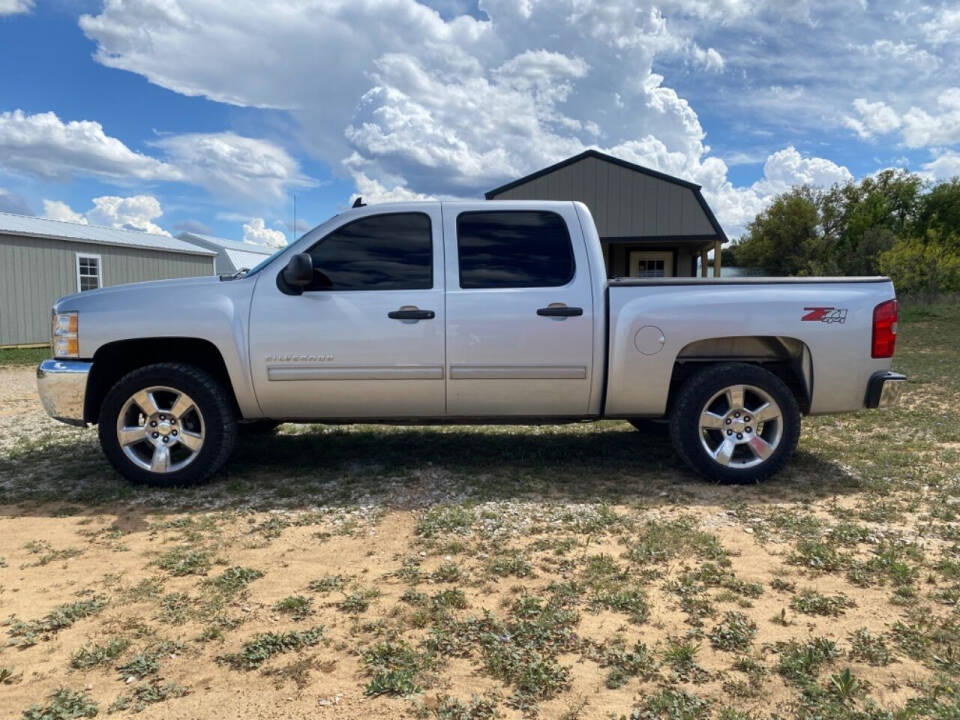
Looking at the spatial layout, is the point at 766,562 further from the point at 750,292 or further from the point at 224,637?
the point at 224,637

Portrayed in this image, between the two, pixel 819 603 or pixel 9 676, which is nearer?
pixel 9 676

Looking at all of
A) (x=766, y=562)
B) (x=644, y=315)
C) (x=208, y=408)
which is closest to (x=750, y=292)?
(x=644, y=315)

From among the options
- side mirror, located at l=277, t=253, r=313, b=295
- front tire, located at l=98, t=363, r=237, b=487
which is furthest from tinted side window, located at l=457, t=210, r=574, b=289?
front tire, located at l=98, t=363, r=237, b=487

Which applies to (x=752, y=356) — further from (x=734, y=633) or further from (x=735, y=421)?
(x=734, y=633)

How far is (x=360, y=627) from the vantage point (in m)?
2.71

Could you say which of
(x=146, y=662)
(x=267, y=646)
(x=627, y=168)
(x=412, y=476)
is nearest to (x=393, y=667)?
(x=267, y=646)

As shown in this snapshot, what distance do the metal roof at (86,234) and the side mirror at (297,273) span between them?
52.2ft

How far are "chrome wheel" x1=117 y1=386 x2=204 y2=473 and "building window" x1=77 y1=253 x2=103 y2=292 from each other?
16356 millimetres

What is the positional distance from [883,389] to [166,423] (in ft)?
15.8

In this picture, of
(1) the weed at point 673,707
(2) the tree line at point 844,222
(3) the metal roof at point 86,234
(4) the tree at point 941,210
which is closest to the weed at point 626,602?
(1) the weed at point 673,707

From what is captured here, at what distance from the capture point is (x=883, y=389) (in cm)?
445

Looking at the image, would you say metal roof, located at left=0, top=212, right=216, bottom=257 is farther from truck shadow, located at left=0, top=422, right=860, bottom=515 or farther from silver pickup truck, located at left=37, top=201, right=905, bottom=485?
silver pickup truck, located at left=37, top=201, right=905, bottom=485

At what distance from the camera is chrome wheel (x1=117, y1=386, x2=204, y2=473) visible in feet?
14.9

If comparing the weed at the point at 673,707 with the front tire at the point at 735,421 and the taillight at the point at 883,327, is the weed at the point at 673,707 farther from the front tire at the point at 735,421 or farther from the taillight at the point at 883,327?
the taillight at the point at 883,327
